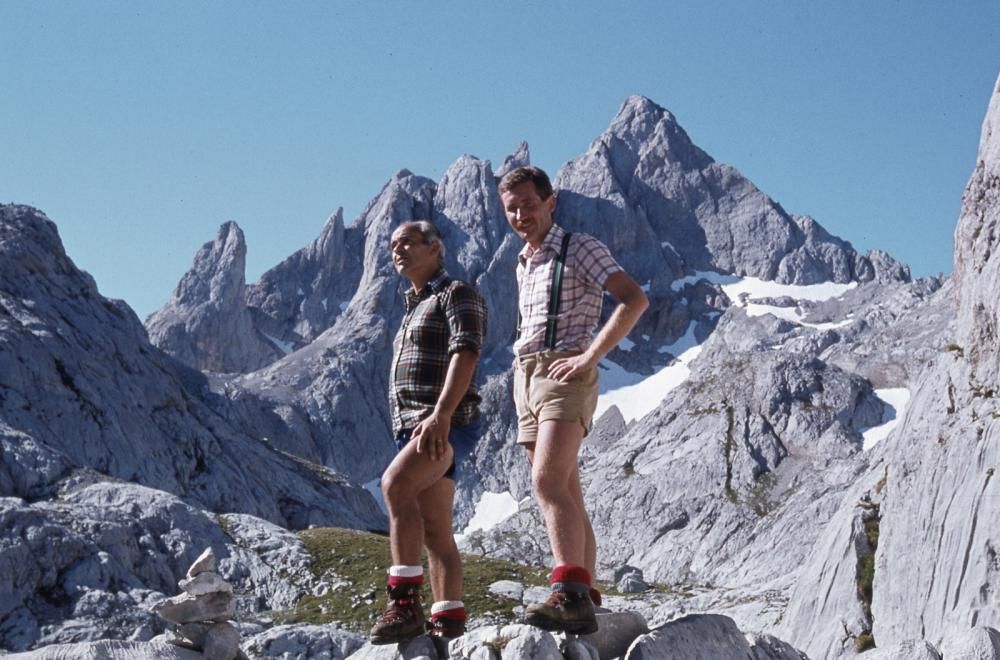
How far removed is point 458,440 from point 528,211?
2507 mm

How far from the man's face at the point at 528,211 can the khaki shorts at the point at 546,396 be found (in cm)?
130

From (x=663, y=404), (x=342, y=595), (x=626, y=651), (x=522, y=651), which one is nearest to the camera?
(x=522, y=651)

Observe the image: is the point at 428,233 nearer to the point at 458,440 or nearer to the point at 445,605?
the point at 458,440

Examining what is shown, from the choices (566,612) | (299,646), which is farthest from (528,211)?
(299,646)

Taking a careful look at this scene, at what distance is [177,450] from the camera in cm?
6594

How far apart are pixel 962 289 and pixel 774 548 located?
242 ft

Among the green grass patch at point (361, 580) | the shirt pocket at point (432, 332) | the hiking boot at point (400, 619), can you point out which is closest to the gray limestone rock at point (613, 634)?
the hiking boot at point (400, 619)

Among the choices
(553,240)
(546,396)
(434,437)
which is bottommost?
(434,437)

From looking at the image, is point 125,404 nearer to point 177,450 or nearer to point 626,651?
point 177,450

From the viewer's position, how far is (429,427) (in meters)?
9.59

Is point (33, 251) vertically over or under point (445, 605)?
over

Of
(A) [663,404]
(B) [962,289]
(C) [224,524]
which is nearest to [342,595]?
(C) [224,524]

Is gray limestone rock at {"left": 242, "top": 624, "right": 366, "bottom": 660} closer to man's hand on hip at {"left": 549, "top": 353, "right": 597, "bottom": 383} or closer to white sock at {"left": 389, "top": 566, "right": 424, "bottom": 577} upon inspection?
white sock at {"left": 389, "top": 566, "right": 424, "bottom": 577}

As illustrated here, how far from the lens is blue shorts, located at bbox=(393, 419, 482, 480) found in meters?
10.2
